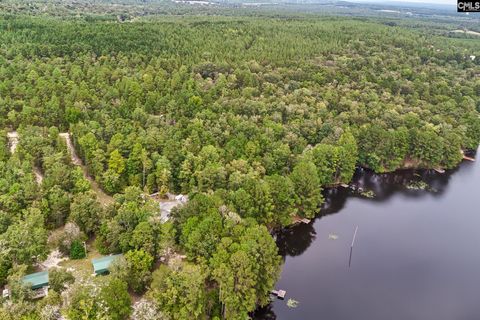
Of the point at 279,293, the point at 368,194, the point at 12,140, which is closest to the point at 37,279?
the point at 279,293

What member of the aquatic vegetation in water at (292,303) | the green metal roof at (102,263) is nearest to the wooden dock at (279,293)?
the aquatic vegetation in water at (292,303)

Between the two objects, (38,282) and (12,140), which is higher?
(12,140)

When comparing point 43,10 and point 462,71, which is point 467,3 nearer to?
point 462,71

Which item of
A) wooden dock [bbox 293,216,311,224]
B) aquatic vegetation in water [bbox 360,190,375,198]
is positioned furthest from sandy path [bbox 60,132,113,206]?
aquatic vegetation in water [bbox 360,190,375,198]

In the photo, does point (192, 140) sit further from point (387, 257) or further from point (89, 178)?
point (387, 257)

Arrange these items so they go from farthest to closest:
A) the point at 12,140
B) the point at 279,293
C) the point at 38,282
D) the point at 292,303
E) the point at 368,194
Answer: the point at 368,194, the point at 12,140, the point at 279,293, the point at 292,303, the point at 38,282

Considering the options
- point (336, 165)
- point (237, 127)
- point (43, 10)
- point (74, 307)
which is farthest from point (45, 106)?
point (43, 10)

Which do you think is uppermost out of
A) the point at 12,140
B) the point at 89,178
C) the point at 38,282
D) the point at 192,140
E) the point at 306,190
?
the point at 12,140
